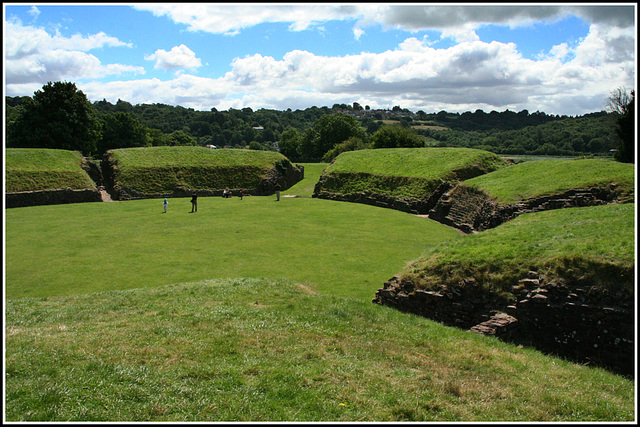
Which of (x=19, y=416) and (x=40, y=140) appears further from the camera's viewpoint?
(x=40, y=140)

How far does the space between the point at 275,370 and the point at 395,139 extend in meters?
59.1

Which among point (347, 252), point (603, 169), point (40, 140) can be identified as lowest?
point (347, 252)

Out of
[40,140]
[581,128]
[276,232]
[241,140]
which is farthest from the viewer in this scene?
[241,140]

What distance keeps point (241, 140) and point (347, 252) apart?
147 meters

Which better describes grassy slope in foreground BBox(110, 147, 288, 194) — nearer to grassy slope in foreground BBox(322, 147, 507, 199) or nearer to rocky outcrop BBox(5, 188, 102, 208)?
rocky outcrop BBox(5, 188, 102, 208)

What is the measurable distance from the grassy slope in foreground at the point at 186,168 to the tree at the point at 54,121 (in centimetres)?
1258

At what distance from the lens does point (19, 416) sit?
5.02 meters

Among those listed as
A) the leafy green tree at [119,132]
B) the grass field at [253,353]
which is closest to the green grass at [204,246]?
the grass field at [253,353]

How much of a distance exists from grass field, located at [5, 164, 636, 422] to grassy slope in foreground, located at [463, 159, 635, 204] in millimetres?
10415

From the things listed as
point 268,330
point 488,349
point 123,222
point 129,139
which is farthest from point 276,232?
point 129,139

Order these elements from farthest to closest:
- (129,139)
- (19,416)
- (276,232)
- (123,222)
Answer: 1. (129,139)
2. (123,222)
3. (276,232)
4. (19,416)

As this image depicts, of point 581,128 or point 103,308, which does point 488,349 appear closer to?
point 103,308

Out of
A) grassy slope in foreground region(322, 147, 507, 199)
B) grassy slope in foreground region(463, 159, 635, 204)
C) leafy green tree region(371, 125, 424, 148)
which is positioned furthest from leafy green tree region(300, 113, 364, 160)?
grassy slope in foreground region(463, 159, 635, 204)

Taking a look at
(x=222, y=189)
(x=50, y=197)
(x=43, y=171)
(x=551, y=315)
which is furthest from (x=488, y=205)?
(x=43, y=171)
